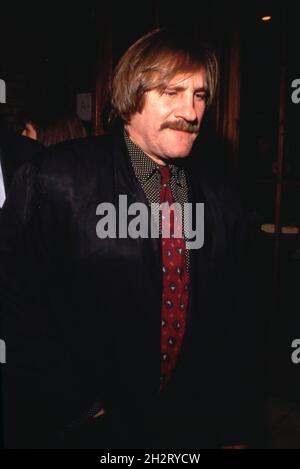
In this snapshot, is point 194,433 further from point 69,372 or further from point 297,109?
point 297,109

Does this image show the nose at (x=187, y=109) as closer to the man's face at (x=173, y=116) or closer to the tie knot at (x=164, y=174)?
the man's face at (x=173, y=116)

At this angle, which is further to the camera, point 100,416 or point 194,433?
point 194,433

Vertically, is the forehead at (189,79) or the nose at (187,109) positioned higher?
the forehead at (189,79)

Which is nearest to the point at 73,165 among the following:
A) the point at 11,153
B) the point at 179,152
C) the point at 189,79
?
the point at 179,152

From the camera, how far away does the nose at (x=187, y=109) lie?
131 cm

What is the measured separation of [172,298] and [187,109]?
55 centimetres

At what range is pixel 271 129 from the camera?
283 cm

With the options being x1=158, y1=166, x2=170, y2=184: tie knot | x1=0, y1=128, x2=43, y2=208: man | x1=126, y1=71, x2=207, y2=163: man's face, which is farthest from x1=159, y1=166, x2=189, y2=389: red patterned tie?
x1=0, y1=128, x2=43, y2=208: man

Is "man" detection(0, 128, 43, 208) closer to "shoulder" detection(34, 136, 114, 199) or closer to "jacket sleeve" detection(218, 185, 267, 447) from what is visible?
"shoulder" detection(34, 136, 114, 199)

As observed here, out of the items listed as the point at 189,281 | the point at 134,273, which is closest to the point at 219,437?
the point at 189,281

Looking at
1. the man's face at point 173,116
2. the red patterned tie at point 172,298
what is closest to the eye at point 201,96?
the man's face at point 173,116

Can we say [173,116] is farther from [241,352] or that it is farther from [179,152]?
[241,352]

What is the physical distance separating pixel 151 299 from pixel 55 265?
296 mm

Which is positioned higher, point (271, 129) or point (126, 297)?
point (271, 129)
